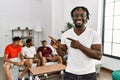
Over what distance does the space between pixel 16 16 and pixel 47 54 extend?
297 cm

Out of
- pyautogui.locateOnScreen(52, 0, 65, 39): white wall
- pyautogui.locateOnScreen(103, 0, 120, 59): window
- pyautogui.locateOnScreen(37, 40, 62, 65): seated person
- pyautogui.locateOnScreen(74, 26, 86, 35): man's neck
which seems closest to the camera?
pyautogui.locateOnScreen(74, 26, 86, 35): man's neck

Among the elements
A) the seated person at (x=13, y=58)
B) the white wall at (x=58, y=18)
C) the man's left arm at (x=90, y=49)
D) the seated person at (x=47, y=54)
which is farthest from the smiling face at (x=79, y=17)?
the white wall at (x=58, y=18)

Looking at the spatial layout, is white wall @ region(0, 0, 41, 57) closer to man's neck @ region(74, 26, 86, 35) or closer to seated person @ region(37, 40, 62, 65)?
seated person @ region(37, 40, 62, 65)

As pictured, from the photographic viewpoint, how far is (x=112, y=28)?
4344 millimetres

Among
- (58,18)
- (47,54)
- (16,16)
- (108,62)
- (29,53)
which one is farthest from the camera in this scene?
(16,16)

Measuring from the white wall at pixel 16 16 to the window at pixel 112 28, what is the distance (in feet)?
10.6

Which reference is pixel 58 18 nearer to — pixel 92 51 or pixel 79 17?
pixel 79 17

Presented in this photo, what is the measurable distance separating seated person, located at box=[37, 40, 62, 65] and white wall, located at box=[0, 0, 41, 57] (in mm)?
2607

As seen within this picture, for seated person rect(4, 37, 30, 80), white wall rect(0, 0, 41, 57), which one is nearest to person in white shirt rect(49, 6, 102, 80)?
seated person rect(4, 37, 30, 80)

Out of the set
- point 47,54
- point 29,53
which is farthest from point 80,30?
Answer: point 47,54

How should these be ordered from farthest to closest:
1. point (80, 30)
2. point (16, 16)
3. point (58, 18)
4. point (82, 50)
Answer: point (16, 16) < point (58, 18) < point (80, 30) < point (82, 50)

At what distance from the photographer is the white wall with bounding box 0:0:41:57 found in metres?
5.93

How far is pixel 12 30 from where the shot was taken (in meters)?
6.04

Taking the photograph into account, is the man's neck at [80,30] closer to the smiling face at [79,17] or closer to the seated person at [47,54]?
the smiling face at [79,17]
